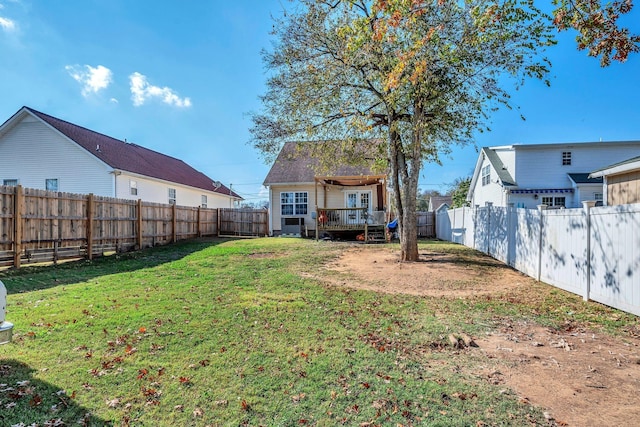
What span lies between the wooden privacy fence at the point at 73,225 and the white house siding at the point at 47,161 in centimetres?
474

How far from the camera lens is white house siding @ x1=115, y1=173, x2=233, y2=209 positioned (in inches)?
699

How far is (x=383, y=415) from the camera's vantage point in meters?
2.69

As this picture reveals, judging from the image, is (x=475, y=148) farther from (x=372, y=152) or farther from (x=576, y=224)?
(x=576, y=224)

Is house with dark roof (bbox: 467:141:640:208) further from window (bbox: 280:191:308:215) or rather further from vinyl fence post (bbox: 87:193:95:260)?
vinyl fence post (bbox: 87:193:95:260)

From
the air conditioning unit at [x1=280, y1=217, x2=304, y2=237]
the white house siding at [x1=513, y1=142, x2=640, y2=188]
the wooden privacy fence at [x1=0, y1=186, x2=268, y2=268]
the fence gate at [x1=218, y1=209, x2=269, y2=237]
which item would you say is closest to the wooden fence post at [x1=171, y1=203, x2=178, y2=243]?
the wooden privacy fence at [x1=0, y1=186, x2=268, y2=268]

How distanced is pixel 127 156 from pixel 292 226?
10569 mm

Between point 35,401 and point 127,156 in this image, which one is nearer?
point 35,401

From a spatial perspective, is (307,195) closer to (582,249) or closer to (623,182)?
(623,182)

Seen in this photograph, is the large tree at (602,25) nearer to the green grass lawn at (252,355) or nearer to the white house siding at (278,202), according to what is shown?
the green grass lawn at (252,355)

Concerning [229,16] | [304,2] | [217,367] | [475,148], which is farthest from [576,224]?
[229,16]

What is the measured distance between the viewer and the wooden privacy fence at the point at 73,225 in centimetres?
859

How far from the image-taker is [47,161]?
17547 millimetres

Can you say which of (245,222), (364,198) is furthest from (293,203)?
(364,198)

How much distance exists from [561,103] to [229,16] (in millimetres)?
12689
